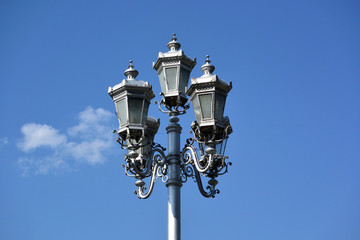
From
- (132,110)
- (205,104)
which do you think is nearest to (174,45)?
(205,104)

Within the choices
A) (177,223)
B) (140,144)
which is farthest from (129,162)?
(177,223)

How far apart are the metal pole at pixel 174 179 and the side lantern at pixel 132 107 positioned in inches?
22.5

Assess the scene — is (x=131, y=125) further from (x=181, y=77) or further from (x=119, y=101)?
(x=181, y=77)

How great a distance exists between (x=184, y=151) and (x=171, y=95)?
2.95 feet

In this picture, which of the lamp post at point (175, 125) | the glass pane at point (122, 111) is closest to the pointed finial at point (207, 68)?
the lamp post at point (175, 125)

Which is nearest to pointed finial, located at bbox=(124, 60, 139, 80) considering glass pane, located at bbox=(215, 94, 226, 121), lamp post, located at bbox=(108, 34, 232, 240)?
lamp post, located at bbox=(108, 34, 232, 240)

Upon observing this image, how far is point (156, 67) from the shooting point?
1095 centimetres

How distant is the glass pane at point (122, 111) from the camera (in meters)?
10.3

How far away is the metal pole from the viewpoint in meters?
10.1

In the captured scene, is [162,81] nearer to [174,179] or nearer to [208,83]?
[208,83]

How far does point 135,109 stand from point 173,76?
85 cm

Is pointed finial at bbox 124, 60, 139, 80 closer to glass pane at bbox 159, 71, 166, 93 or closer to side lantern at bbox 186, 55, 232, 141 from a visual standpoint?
glass pane at bbox 159, 71, 166, 93

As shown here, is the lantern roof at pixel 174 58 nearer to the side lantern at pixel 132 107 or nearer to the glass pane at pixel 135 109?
the side lantern at pixel 132 107

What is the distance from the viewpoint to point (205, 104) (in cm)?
1027
